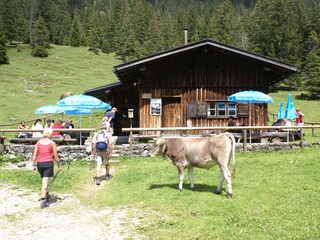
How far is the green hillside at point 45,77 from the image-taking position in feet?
128

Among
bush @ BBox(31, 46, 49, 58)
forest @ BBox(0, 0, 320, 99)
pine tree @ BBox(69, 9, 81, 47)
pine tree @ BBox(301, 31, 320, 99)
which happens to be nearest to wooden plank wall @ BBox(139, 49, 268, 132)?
forest @ BBox(0, 0, 320, 99)

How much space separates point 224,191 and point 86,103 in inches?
434

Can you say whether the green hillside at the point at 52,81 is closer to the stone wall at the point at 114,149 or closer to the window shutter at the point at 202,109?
the window shutter at the point at 202,109

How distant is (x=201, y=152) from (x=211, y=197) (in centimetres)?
126

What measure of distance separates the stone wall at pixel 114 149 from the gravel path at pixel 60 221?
5905mm

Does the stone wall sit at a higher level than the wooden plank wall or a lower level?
lower

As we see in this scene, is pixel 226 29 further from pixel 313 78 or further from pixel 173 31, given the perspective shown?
pixel 313 78

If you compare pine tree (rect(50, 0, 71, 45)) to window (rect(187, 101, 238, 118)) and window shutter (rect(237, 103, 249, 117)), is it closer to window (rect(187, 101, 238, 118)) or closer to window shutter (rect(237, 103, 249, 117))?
window (rect(187, 101, 238, 118))

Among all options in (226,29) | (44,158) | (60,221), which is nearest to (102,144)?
(44,158)

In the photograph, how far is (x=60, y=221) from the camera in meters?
8.49

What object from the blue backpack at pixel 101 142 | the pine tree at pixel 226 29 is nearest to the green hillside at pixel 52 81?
the blue backpack at pixel 101 142

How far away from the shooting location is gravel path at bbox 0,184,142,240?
7.51m

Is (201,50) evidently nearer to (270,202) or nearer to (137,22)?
(270,202)

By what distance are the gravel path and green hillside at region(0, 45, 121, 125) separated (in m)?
23.6
